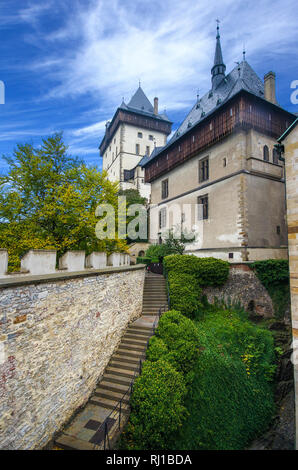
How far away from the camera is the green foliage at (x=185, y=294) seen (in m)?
11.9

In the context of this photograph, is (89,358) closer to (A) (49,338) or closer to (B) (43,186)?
(A) (49,338)

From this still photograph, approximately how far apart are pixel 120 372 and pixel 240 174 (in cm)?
1281

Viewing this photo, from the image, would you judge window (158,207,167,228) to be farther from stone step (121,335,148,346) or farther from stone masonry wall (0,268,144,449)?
stone masonry wall (0,268,144,449)

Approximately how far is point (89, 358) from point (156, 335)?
3.14 m

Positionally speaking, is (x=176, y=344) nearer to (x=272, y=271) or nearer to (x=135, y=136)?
(x=272, y=271)

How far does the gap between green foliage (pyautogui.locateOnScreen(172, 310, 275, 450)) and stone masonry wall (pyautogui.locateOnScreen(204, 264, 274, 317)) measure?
1.98 m

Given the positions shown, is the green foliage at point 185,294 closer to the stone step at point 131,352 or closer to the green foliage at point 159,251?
the stone step at point 131,352

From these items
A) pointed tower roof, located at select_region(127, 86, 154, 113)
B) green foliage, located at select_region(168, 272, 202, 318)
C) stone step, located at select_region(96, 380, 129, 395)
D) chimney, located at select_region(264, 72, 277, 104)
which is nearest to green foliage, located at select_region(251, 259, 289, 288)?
green foliage, located at select_region(168, 272, 202, 318)

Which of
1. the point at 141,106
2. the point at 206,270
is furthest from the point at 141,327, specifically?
the point at 141,106

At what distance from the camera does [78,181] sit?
12094 millimetres

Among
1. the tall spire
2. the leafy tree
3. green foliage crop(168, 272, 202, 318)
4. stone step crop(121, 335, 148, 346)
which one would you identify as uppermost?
the tall spire

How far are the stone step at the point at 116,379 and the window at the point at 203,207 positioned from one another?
1246 centimetres

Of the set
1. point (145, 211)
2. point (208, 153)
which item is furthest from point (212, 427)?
point (145, 211)

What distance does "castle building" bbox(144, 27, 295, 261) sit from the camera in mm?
14516
